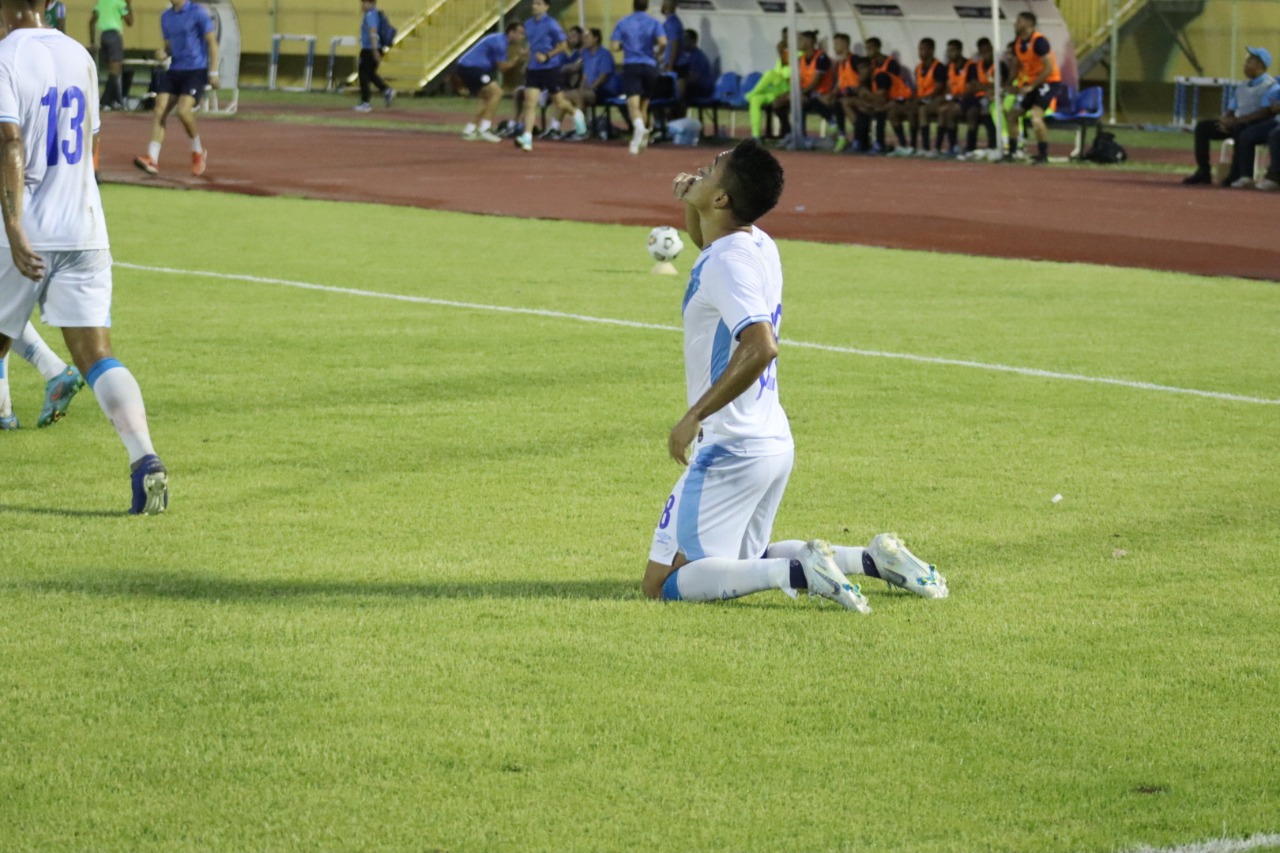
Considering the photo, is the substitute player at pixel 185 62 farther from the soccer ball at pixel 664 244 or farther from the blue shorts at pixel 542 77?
the soccer ball at pixel 664 244

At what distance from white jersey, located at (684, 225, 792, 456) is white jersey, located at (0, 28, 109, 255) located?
285cm

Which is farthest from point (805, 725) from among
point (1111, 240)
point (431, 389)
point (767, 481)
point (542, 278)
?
point (1111, 240)

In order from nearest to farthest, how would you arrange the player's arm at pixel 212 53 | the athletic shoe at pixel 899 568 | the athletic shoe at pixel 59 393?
1. the athletic shoe at pixel 899 568
2. the athletic shoe at pixel 59 393
3. the player's arm at pixel 212 53

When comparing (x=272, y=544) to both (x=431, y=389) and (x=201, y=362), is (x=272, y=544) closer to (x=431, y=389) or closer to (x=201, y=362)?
(x=431, y=389)

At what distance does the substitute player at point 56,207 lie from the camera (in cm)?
720

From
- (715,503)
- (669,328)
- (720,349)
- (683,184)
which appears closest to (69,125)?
(683,184)

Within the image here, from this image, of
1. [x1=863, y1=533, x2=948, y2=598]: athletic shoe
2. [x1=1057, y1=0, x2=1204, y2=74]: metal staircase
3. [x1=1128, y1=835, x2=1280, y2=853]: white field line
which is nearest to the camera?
[x1=1128, y1=835, x2=1280, y2=853]: white field line

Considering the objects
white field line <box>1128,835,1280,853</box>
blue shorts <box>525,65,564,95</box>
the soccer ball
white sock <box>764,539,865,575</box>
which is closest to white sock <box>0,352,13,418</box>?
white sock <box>764,539,865,575</box>

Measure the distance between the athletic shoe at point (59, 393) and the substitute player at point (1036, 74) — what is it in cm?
1935

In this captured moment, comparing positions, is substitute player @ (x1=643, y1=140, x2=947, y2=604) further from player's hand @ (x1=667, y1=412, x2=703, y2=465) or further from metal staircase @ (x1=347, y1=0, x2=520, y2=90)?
metal staircase @ (x1=347, y1=0, x2=520, y2=90)

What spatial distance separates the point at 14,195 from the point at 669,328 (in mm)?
5520

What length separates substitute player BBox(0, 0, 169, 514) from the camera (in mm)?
7199

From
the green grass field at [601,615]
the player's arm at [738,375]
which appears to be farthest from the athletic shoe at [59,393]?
the player's arm at [738,375]

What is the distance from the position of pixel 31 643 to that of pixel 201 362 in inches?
211
